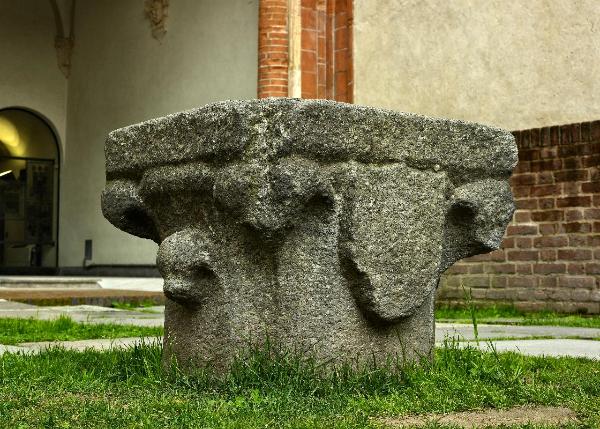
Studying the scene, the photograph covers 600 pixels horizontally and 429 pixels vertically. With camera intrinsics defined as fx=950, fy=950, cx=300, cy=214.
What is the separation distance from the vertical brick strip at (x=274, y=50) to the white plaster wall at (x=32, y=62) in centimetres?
809

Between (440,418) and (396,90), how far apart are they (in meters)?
9.13

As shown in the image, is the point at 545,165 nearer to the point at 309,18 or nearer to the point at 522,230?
the point at 522,230

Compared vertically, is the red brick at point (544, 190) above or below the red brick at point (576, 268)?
above

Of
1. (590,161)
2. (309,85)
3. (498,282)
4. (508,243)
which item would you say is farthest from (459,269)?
(309,85)

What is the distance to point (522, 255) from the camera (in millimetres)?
8305

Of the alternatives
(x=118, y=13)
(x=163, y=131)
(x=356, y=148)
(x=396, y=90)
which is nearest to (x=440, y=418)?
(x=356, y=148)

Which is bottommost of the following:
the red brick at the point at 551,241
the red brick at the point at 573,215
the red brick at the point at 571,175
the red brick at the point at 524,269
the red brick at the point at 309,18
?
the red brick at the point at 524,269

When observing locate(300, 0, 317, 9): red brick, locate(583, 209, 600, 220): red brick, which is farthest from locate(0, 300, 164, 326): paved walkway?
locate(300, 0, 317, 9): red brick

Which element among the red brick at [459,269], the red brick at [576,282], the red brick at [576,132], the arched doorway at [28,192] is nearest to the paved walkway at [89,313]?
the red brick at [459,269]

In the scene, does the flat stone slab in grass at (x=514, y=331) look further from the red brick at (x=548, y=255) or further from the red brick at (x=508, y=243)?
Answer: the red brick at (x=508, y=243)

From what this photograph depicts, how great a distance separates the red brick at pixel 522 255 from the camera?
323 inches

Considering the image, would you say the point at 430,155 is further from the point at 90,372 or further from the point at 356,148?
the point at 90,372

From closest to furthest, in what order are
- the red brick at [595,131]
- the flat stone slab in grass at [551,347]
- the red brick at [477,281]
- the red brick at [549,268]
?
the flat stone slab in grass at [551,347] < the red brick at [595,131] < the red brick at [549,268] < the red brick at [477,281]

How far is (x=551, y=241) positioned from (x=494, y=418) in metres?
5.75
